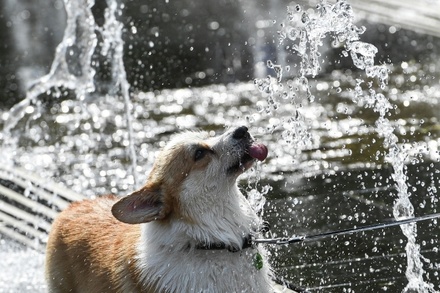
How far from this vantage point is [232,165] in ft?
17.9

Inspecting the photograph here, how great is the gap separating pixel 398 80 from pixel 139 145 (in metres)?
3.05

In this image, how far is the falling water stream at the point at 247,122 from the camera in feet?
26.2

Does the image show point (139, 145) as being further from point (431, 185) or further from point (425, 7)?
point (425, 7)

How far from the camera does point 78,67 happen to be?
12.6 metres

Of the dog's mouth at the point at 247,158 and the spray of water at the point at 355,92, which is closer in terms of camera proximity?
the dog's mouth at the point at 247,158

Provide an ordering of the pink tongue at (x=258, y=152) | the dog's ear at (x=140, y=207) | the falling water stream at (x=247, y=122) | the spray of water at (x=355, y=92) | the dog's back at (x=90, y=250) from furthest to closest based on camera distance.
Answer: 1. the falling water stream at (x=247, y=122)
2. the spray of water at (x=355, y=92)
3. the dog's back at (x=90, y=250)
4. the pink tongue at (x=258, y=152)
5. the dog's ear at (x=140, y=207)

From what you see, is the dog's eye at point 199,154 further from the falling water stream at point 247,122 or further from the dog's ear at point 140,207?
the falling water stream at point 247,122

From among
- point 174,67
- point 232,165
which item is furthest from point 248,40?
point 232,165

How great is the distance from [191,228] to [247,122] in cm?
508

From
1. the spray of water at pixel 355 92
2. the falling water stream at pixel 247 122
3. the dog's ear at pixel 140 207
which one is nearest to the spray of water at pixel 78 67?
the falling water stream at pixel 247 122

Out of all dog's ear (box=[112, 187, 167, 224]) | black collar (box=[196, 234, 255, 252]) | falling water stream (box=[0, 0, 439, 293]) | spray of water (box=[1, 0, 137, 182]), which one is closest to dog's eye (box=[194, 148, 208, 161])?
dog's ear (box=[112, 187, 167, 224])

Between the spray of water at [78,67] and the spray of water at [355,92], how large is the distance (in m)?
1.71

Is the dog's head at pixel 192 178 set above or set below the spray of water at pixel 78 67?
below

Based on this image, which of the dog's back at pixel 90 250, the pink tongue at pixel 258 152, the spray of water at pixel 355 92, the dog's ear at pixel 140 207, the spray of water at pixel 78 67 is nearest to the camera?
the dog's ear at pixel 140 207
